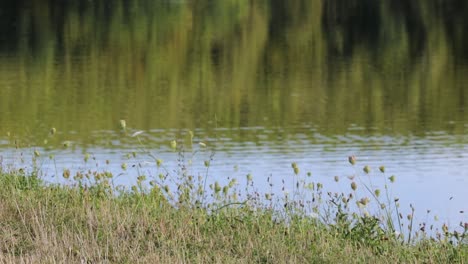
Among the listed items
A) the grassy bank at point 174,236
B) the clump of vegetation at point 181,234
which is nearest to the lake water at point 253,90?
the clump of vegetation at point 181,234

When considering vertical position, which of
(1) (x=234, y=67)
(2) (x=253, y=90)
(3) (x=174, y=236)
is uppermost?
(1) (x=234, y=67)

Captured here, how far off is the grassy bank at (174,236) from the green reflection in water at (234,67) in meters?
11.8

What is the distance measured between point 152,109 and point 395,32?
2367 cm

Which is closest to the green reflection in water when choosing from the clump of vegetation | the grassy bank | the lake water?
the lake water

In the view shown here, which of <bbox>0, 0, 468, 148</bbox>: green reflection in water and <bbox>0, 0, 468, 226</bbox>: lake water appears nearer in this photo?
<bbox>0, 0, 468, 226</bbox>: lake water

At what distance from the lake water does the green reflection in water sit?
3.4 inches

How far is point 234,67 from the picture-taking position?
121 feet

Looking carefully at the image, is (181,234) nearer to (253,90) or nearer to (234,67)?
(253,90)

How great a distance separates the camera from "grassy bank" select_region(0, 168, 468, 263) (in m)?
6.33

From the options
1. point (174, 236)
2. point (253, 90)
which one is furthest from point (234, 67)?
point (174, 236)

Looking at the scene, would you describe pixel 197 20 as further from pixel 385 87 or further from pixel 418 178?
pixel 418 178

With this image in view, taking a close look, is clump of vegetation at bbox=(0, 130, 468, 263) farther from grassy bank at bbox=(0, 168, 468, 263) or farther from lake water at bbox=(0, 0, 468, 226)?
lake water at bbox=(0, 0, 468, 226)

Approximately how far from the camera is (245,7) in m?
59.2

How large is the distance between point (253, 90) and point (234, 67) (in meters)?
8.57
